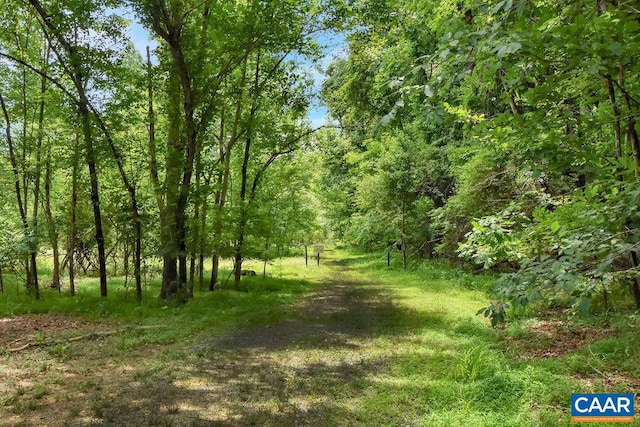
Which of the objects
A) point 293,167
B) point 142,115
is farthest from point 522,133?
point 293,167

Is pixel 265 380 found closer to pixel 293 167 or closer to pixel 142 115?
pixel 142 115

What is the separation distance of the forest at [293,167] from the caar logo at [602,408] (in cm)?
20

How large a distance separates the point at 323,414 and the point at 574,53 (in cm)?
452

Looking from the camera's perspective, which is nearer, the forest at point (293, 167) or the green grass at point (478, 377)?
the forest at point (293, 167)

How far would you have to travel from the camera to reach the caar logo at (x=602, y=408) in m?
4.25

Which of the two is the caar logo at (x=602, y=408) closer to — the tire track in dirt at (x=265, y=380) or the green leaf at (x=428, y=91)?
the tire track in dirt at (x=265, y=380)

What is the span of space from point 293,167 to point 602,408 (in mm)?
15762

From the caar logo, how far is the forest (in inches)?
8.0

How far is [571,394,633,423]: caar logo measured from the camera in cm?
425

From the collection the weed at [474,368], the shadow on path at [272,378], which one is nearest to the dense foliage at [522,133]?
the weed at [474,368]

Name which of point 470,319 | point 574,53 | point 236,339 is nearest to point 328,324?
point 236,339

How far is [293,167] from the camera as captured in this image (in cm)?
1900

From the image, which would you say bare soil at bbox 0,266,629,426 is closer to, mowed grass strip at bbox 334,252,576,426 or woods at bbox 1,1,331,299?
mowed grass strip at bbox 334,252,576,426

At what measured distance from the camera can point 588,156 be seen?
3.17m
